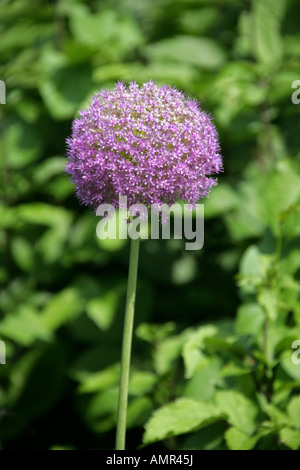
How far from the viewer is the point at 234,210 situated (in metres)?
3.11

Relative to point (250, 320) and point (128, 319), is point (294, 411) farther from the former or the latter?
point (128, 319)

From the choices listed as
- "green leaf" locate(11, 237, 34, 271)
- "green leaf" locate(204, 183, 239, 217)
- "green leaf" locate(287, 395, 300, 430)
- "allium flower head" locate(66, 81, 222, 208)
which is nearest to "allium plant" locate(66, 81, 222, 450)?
"allium flower head" locate(66, 81, 222, 208)

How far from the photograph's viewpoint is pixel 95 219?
3105 mm

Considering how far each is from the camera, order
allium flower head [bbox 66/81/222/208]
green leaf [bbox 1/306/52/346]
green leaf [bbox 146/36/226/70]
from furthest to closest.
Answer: green leaf [bbox 146/36/226/70], green leaf [bbox 1/306/52/346], allium flower head [bbox 66/81/222/208]

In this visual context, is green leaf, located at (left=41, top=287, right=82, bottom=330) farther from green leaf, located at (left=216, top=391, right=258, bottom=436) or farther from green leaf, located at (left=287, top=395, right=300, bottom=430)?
green leaf, located at (left=287, top=395, right=300, bottom=430)

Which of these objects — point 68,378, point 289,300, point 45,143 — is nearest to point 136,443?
point 68,378

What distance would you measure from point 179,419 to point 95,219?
4.69ft

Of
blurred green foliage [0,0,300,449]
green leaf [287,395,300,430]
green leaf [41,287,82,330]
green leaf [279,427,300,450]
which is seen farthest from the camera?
green leaf [41,287,82,330]

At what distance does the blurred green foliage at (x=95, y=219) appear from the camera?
2.89m

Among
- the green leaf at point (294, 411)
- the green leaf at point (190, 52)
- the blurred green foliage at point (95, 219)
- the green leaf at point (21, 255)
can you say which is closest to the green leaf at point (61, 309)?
the blurred green foliage at point (95, 219)

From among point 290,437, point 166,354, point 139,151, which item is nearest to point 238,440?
point 290,437

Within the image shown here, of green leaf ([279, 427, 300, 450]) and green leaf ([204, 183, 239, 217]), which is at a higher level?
green leaf ([204, 183, 239, 217])

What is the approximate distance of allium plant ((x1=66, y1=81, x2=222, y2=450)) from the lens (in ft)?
4.71
